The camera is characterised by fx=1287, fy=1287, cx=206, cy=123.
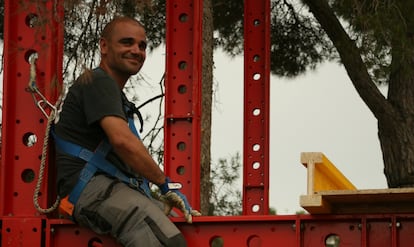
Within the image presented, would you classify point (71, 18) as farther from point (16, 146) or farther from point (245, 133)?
point (245, 133)

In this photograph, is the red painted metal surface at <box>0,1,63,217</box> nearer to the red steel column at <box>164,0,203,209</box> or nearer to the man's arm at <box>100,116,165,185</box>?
the man's arm at <box>100,116,165,185</box>

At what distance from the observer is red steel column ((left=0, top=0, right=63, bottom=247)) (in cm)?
798

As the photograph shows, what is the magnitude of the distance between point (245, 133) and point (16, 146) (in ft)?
13.3

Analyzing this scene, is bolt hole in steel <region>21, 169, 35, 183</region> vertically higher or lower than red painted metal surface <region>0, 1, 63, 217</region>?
lower

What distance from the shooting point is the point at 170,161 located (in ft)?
32.3

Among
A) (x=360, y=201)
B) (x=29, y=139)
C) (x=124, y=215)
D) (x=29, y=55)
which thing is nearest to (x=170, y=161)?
(x=29, y=139)

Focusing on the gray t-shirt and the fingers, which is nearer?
the gray t-shirt

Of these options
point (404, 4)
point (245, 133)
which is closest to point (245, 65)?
point (245, 133)

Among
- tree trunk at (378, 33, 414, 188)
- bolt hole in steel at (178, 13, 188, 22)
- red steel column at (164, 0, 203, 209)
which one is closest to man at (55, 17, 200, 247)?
red steel column at (164, 0, 203, 209)

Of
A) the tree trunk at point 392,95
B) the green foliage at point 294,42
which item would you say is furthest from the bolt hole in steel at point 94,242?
the green foliage at point 294,42

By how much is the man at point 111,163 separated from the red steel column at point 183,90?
76.3 inches

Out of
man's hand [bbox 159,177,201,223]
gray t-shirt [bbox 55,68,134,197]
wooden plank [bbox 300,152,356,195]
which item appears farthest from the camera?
man's hand [bbox 159,177,201,223]

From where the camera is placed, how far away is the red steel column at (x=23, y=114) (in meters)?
7.98

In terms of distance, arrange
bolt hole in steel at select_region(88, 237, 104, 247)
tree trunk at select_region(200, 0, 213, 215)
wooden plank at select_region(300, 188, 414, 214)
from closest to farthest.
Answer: wooden plank at select_region(300, 188, 414, 214) → bolt hole in steel at select_region(88, 237, 104, 247) → tree trunk at select_region(200, 0, 213, 215)
